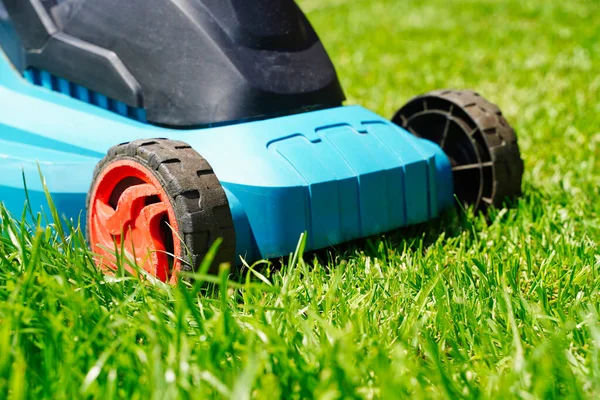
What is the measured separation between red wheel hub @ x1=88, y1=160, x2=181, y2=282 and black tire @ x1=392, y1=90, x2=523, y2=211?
2.73ft

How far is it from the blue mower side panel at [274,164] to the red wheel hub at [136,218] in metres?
0.11

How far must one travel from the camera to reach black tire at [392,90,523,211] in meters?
2.02

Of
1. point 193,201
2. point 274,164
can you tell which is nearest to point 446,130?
point 274,164

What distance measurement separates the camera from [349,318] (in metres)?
1.36

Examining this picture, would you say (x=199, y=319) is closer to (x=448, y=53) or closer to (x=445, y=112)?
(x=445, y=112)

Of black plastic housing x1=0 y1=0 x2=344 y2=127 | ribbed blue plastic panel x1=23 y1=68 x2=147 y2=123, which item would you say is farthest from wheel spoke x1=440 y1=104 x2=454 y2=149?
ribbed blue plastic panel x1=23 y1=68 x2=147 y2=123

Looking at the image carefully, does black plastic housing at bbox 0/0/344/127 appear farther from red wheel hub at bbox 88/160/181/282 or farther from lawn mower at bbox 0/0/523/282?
red wheel hub at bbox 88/160/181/282

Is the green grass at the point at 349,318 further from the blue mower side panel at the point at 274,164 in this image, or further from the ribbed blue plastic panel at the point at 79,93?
the ribbed blue plastic panel at the point at 79,93

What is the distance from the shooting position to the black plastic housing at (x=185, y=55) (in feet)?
5.76

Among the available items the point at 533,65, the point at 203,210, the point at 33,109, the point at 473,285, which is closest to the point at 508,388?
the point at 473,285

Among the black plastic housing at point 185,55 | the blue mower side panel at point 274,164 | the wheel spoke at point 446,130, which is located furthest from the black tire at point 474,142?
the black plastic housing at point 185,55

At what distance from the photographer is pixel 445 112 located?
2109mm

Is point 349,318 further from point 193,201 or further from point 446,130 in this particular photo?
point 446,130

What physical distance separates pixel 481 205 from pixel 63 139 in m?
1.02
